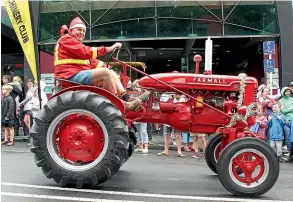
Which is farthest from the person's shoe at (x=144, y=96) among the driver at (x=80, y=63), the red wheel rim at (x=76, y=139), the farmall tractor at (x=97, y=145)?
A: the red wheel rim at (x=76, y=139)

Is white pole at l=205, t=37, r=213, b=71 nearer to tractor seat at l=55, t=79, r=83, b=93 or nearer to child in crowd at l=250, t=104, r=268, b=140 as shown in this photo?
tractor seat at l=55, t=79, r=83, b=93

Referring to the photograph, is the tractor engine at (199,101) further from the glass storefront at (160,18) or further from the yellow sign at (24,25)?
the glass storefront at (160,18)

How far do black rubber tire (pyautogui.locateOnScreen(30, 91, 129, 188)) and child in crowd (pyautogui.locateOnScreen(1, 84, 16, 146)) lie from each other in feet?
20.8

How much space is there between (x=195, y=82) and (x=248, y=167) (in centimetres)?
135

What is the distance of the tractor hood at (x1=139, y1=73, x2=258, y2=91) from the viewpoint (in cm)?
598

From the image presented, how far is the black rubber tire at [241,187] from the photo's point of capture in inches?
211

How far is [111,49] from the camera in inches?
218

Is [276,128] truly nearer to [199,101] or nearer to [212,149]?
[212,149]

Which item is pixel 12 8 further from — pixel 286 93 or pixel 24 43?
pixel 286 93

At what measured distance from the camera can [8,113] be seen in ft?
37.6

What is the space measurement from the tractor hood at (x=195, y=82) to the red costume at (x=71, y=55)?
0.86 metres

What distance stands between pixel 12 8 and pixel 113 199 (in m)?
4.45

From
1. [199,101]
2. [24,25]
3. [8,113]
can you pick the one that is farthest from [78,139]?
[8,113]

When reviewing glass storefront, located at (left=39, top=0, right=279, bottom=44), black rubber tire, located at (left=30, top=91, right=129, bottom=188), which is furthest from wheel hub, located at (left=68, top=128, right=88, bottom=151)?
glass storefront, located at (left=39, top=0, right=279, bottom=44)
